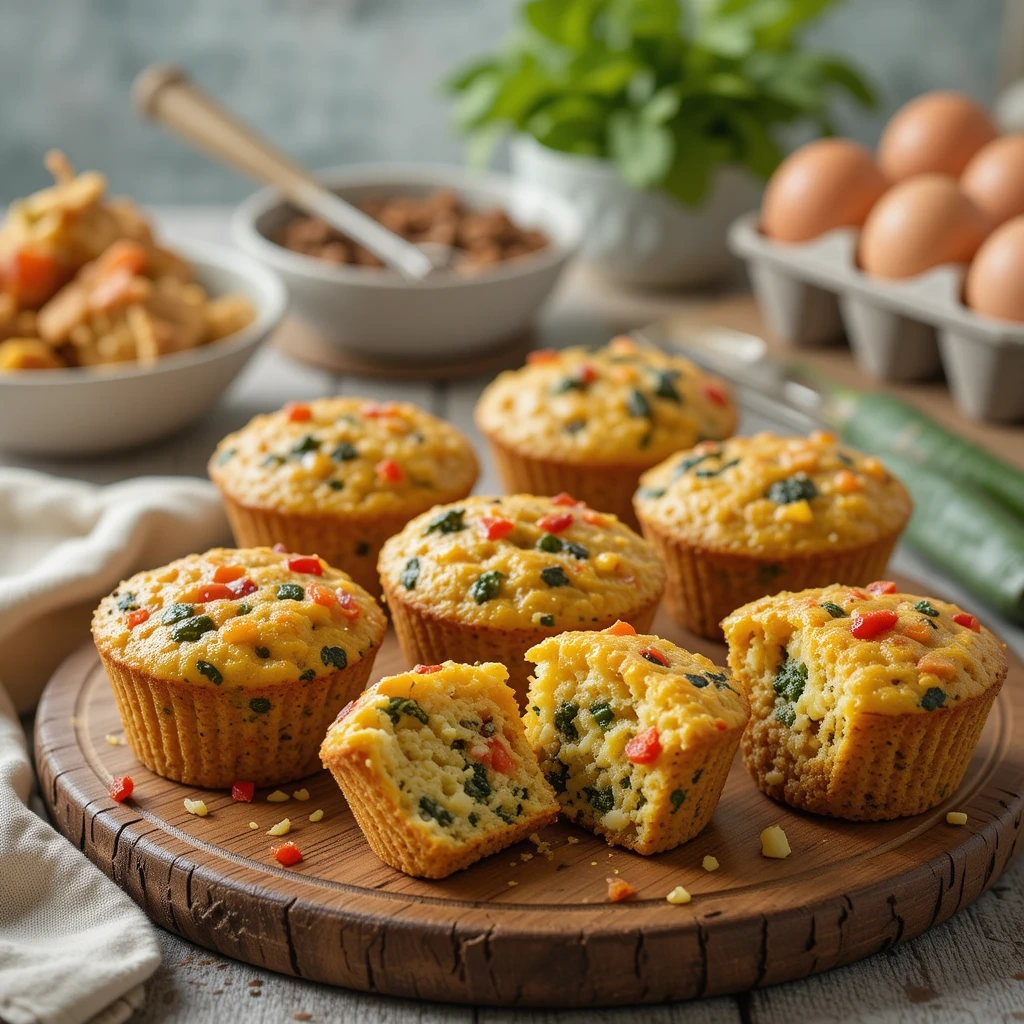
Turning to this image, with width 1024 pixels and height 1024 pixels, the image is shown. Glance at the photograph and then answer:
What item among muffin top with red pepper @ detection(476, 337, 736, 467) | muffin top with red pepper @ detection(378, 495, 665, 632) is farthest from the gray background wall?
muffin top with red pepper @ detection(378, 495, 665, 632)

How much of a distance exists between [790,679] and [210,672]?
4.70ft

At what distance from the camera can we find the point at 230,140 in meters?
6.79

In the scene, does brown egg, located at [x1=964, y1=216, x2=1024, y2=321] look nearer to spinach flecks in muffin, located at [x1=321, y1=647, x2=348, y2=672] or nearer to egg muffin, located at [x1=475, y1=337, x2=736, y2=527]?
egg muffin, located at [x1=475, y1=337, x2=736, y2=527]

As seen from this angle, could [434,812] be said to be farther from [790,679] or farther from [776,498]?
[776,498]

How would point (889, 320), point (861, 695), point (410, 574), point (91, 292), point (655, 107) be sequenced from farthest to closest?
point (655, 107)
point (889, 320)
point (91, 292)
point (410, 574)
point (861, 695)

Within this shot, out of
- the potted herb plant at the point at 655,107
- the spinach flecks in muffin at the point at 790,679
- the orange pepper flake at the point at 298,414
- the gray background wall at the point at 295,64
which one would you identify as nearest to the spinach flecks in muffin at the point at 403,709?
the spinach flecks in muffin at the point at 790,679

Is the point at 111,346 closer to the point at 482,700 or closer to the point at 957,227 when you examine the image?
the point at 482,700

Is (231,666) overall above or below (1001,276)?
below

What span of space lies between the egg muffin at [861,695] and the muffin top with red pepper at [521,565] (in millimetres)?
425

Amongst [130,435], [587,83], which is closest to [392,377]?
[130,435]

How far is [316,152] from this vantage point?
34.2ft

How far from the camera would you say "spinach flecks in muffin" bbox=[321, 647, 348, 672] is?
3547 millimetres

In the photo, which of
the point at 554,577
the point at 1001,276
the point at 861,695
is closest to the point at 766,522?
the point at 554,577

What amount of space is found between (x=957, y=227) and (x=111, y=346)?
11.6 feet
